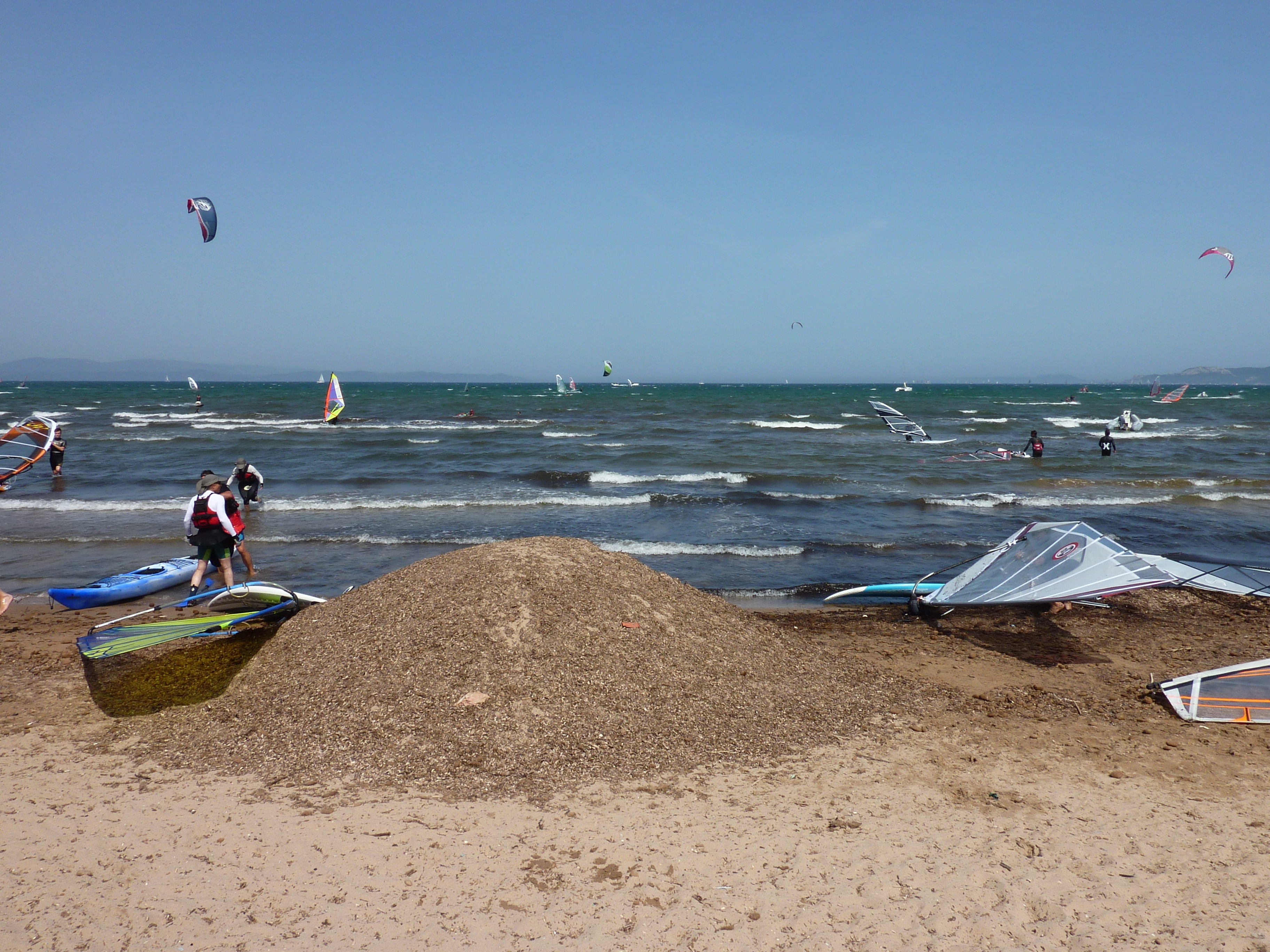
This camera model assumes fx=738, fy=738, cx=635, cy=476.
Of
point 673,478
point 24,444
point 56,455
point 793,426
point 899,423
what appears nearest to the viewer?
point 24,444

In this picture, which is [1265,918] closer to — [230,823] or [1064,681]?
[1064,681]

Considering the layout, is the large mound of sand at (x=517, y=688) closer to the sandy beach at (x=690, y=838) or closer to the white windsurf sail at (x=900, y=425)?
the sandy beach at (x=690, y=838)

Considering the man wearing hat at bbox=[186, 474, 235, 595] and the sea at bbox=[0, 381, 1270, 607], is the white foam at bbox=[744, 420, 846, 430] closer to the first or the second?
the sea at bbox=[0, 381, 1270, 607]

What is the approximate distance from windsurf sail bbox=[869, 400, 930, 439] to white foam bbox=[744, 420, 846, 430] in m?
2.82

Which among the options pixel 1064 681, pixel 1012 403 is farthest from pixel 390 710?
pixel 1012 403

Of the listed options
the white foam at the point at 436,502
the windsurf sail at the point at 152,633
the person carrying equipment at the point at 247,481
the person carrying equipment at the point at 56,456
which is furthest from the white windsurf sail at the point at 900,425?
the person carrying equipment at the point at 56,456

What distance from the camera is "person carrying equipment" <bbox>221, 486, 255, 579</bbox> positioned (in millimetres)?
9219

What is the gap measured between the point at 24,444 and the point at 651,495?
12.8 meters

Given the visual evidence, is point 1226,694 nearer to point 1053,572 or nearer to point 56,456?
point 1053,572

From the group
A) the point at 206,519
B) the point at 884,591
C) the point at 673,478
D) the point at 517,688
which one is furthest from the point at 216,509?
the point at 673,478

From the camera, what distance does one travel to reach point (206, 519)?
Result: 894 cm

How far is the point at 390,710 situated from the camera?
5.21m

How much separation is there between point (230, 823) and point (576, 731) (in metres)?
2.09

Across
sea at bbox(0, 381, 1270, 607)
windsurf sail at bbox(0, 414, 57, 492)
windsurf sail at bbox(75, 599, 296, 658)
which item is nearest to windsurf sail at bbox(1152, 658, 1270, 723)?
sea at bbox(0, 381, 1270, 607)
